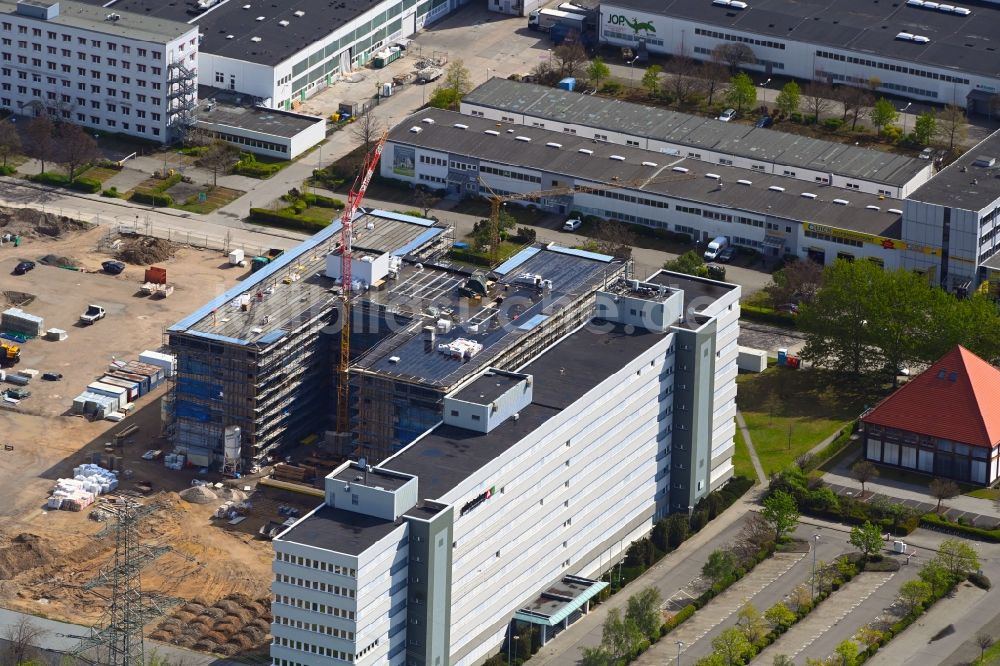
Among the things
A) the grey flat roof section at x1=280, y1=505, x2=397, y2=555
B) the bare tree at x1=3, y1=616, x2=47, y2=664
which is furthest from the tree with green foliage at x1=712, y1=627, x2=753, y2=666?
the bare tree at x1=3, y1=616, x2=47, y2=664

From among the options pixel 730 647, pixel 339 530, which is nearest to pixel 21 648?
pixel 339 530

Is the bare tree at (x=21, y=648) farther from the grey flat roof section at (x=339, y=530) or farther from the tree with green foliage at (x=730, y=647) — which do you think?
the tree with green foliage at (x=730, y=647)

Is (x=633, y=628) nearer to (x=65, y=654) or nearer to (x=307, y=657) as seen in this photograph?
(x=307, y=657)

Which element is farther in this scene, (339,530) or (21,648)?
(21,648)

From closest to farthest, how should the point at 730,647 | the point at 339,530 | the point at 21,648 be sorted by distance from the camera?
the point at 339,530, the point at 21,648, the point at 730,647

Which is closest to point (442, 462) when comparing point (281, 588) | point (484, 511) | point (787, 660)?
point (484, 511)

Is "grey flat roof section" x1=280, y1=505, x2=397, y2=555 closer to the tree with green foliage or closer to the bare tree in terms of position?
the bare tree

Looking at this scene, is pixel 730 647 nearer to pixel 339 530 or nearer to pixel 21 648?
pixel 339 530

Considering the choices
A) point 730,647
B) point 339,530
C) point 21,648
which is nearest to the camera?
point 339,530

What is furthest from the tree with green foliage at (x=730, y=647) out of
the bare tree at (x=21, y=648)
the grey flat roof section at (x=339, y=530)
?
the bare tree at (x=21, y=648)
